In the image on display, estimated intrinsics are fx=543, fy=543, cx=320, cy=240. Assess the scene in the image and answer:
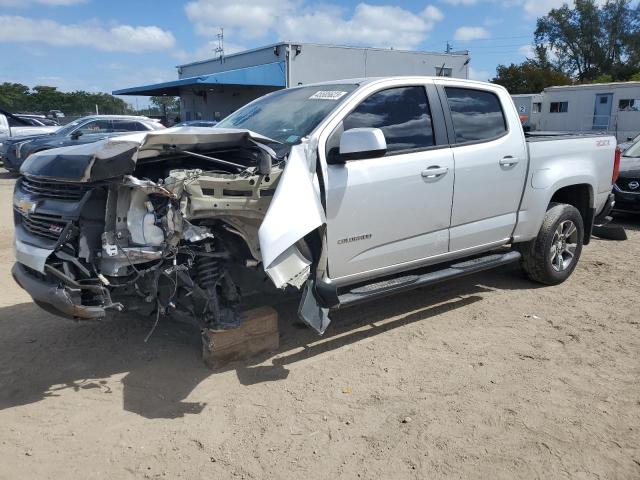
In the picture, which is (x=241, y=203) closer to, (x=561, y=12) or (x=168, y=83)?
(x=168, y=83)

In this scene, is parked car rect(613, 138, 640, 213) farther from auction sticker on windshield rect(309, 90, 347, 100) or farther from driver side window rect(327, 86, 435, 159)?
auction sticker on windshield rect(309, 90, 347, 100)

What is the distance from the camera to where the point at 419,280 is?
443 cm

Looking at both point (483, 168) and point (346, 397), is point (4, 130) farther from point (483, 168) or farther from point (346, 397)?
point (346, 397)

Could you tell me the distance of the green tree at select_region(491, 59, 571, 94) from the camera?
49.2m

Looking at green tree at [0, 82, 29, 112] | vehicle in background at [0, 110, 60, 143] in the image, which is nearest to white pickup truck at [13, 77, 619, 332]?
vehicle in background at [0, 110, 60, 143]

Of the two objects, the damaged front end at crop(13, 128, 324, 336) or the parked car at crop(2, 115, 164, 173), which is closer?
the damaged front end at crop(13, 128, 324, 336)

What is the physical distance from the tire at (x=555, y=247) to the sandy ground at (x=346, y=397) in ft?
1.59

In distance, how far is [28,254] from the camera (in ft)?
11.7

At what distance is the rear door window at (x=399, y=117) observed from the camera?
164 inches

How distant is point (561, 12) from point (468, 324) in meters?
62.0

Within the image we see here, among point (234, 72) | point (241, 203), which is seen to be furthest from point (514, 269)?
point (234, 72)

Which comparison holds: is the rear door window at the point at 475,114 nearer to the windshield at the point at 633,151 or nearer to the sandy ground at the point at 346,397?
the sandy ground at the point at 346,397

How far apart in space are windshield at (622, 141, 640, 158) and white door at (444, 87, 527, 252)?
606 centimetres

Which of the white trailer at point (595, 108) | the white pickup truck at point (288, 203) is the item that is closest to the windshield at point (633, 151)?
the white pickup truck at point (288, 203)
